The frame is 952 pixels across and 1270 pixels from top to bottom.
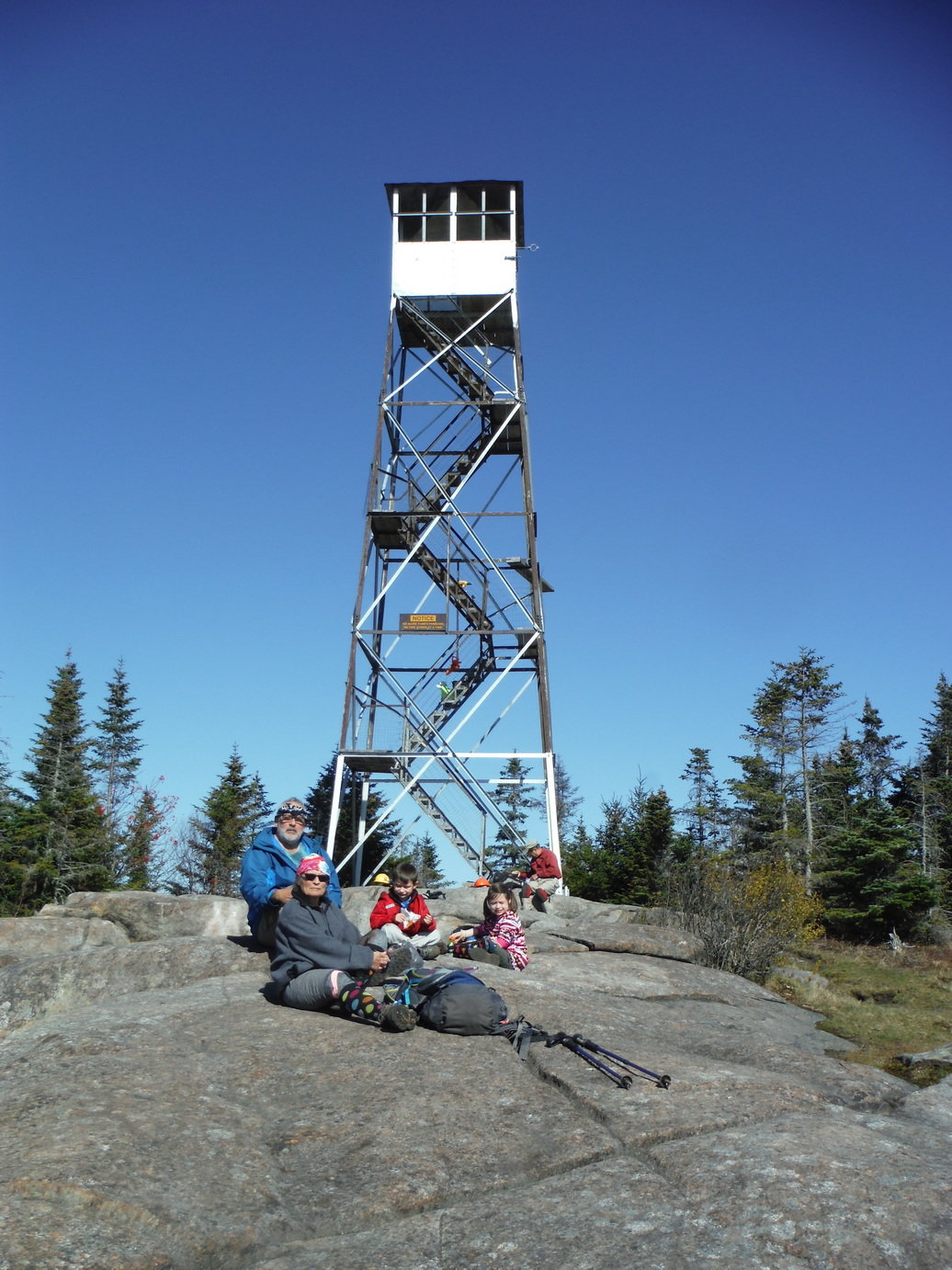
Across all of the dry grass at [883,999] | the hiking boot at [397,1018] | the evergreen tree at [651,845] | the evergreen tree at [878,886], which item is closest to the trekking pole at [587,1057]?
the hiking boot at [397,1018]

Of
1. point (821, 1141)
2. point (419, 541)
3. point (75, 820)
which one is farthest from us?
point (75, 820)

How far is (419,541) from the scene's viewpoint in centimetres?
2273

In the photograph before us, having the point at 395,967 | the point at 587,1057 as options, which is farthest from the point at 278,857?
the point at 587,1057

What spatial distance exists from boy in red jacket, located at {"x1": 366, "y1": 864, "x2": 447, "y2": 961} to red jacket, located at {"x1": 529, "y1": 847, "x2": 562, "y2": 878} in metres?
9.90

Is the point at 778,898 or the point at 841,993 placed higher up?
the point at 778,898

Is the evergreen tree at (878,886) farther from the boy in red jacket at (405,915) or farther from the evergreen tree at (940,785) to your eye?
the boy in red jacket at (405,915)

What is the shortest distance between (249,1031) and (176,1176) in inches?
92.1

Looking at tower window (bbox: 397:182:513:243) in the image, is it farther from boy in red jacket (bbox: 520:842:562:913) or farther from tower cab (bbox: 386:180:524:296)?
boy in red jacket (bbox: 520:842:562:913)

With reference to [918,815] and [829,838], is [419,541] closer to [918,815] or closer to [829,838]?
[829,838]

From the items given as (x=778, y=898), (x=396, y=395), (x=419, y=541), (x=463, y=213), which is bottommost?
(x=778, y=898)

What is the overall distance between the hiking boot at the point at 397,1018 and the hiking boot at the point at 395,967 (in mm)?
646

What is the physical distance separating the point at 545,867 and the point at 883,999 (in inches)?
303

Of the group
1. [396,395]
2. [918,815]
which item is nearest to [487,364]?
[396,395]

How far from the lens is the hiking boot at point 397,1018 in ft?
22.2
